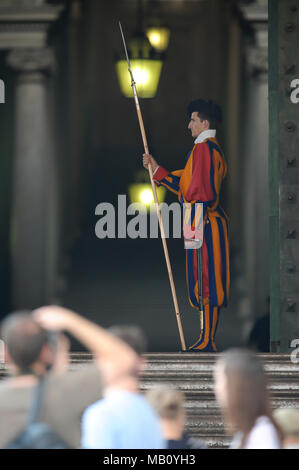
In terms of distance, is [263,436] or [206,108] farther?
[206,108]

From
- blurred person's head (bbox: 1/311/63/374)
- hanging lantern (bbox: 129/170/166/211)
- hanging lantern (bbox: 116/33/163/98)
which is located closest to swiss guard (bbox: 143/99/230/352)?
hanging lantern (bbox: 129/170/166/211)

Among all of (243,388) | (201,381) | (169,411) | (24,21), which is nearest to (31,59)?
(24,21)

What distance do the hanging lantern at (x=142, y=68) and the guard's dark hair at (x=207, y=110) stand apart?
19.4 inches

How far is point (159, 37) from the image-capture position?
41.4 ft

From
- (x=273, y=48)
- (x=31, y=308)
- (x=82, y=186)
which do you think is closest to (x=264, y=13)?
(x=273, y=48)

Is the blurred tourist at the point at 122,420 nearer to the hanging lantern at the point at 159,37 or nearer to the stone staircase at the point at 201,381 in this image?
the stone staircase at the point at 201,381

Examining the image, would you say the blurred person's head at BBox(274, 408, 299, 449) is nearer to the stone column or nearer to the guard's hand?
the guard's hand

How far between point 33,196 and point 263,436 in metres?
7.18

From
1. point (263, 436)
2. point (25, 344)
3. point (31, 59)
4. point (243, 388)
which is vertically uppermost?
point (31, 59)

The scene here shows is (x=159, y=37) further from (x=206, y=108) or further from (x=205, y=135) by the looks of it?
(x=205, y=135)

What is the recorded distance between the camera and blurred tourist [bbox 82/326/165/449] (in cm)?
552

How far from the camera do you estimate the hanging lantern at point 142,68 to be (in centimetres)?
1240

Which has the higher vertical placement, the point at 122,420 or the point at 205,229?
the point at 205,229

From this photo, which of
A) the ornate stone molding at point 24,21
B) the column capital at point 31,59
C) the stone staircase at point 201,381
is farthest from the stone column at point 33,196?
the stone staircase at point 201,381
